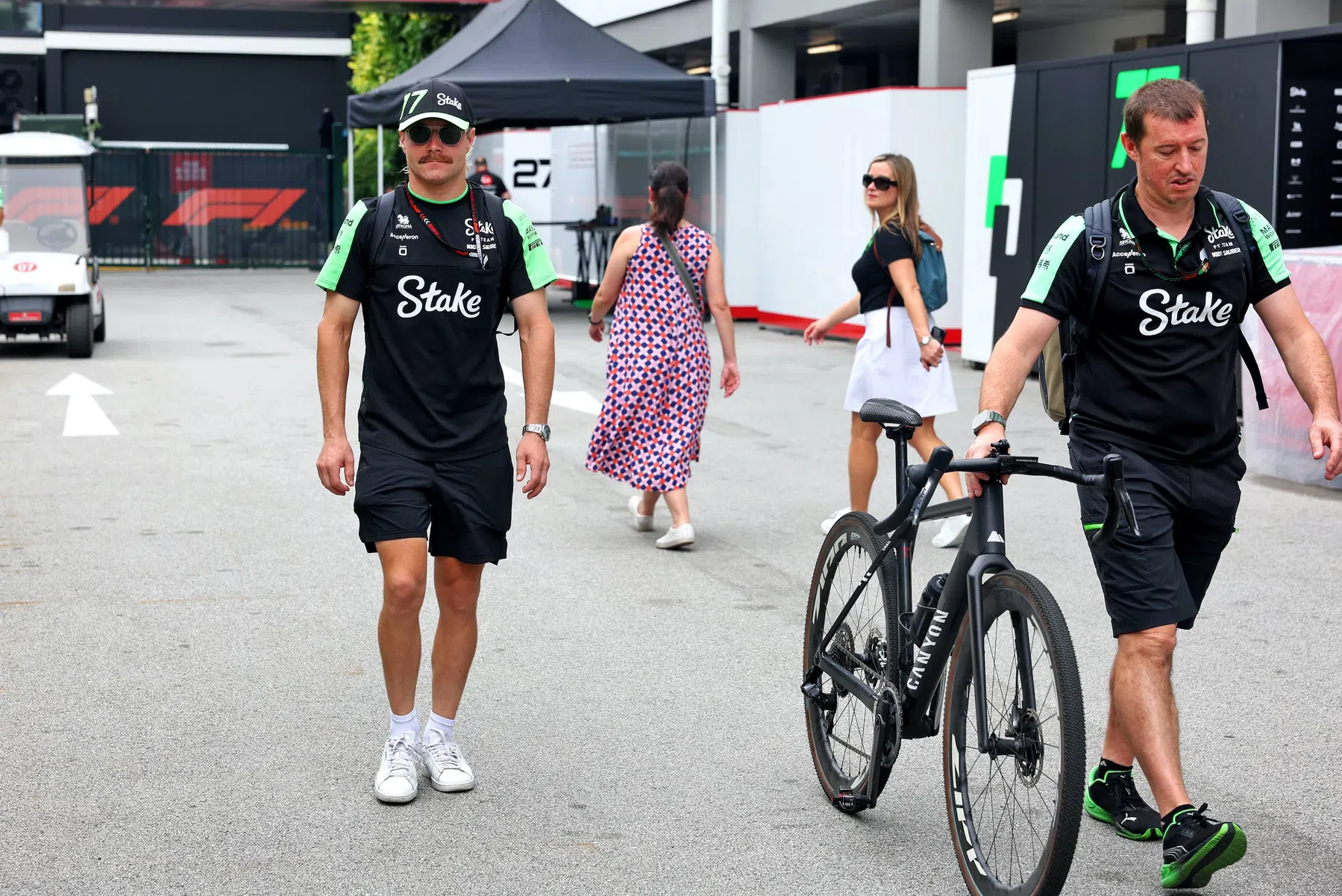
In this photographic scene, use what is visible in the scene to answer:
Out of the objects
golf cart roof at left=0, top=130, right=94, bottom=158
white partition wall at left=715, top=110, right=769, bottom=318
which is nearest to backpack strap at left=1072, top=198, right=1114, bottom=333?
golf cart roof at left=0, top=130, right=94, bottom=158

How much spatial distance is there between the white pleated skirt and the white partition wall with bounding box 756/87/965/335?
350 inches

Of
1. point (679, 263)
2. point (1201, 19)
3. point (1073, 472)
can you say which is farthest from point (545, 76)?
point (1073, 472)

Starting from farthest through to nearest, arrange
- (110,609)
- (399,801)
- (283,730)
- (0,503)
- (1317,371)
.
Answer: (0,503), (110,609), (283,730), (399,801), (1317,371)

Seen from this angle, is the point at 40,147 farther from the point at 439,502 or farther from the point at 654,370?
the point at 439,502

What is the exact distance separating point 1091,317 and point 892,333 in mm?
4108

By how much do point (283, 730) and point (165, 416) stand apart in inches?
312

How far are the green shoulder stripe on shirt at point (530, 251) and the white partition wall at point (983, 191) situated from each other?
11.1 meters

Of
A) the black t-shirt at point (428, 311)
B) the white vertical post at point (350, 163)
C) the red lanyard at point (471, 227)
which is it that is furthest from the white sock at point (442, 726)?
the white vertical post at point (350, 163)

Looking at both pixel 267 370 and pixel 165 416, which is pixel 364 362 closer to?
pixel 165 416

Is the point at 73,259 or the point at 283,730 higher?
the point at 73,259

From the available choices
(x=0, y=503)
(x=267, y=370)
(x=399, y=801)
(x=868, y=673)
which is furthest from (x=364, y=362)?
(x=267, y=370)

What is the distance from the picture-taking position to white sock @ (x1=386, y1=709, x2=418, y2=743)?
15.9ft

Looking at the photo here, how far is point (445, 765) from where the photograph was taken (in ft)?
16.0

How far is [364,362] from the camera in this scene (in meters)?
4.84
